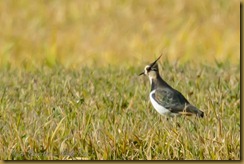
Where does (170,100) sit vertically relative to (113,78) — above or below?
below

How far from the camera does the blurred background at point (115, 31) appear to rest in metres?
9.38

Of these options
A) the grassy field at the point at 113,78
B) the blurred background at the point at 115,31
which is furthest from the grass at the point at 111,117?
the blurred background at the point at 115,31

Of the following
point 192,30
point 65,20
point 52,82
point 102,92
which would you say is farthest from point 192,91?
point 65,20

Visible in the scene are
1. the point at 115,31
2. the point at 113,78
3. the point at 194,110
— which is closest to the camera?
the point at 194,110

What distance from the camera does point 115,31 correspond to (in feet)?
33.8

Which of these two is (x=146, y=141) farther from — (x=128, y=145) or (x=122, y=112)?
(x=122, y=112)

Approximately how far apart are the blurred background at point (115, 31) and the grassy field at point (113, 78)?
0.05ft

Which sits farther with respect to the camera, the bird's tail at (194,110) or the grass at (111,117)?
the bird's tail at (194,110)

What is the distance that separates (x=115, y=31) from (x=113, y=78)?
308 cm

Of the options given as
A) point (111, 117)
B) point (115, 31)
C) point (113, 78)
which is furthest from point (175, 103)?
point (115, 31)

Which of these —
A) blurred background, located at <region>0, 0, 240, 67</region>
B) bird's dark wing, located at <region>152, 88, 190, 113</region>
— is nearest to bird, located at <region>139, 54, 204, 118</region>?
bird's dark wing, located at <region>152, 88, 190, 113</region>

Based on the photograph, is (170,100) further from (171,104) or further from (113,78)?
(113,78)

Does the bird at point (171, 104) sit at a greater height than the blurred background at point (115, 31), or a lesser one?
lesser

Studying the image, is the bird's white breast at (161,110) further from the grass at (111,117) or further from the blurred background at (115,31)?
the blurred background at (115,31)
